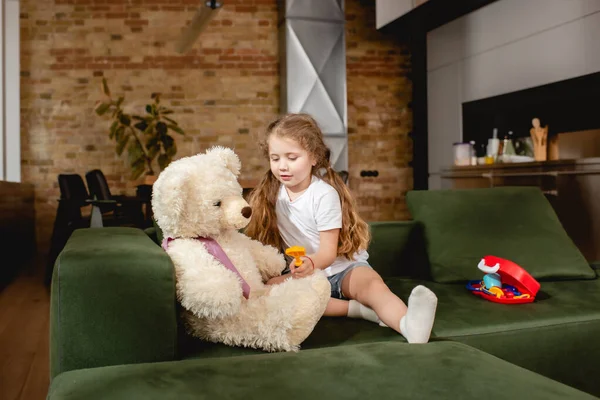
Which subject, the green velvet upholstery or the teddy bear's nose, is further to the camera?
the teddy bear's nose

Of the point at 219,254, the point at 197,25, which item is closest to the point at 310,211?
the point at 219,254

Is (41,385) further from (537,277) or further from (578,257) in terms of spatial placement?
(578,257)

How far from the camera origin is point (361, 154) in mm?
7594

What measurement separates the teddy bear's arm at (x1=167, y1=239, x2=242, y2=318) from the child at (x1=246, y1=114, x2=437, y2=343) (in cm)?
39

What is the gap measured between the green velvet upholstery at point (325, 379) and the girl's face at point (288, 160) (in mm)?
908

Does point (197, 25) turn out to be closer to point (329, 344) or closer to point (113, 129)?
point (113, 129)

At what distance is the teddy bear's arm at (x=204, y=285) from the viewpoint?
143 centimetres

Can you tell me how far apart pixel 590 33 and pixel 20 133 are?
19.6 ft

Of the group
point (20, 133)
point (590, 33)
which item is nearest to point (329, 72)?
point (590, 33)

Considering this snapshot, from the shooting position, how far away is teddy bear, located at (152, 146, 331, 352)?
146cm

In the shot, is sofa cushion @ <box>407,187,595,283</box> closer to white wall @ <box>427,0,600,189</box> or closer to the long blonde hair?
the long blonde hair

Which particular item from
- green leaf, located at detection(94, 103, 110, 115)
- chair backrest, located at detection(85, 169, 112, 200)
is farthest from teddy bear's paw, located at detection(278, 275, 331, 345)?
green leaf, located at detection(94, 103, 110, 115)

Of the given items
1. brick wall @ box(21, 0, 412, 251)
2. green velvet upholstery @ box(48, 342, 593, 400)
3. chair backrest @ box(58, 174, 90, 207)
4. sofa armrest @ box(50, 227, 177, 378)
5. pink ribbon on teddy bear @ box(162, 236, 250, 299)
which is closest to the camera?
green velvet upholstery @ box(48, 342, 593, 400)

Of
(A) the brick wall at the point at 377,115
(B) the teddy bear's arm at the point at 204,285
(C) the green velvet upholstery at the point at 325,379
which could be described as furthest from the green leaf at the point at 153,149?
(C) the green velvet upholstery at the point at 325,379
